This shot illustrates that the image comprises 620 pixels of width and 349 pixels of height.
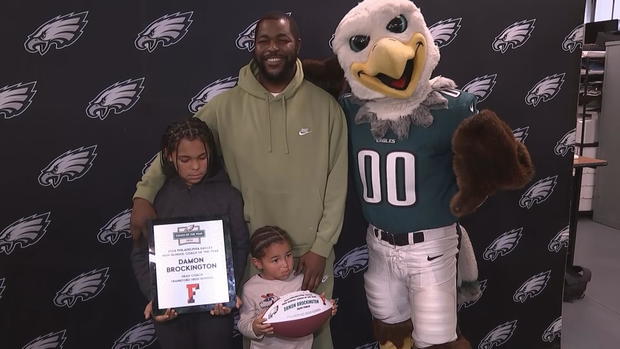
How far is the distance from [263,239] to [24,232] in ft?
3.70

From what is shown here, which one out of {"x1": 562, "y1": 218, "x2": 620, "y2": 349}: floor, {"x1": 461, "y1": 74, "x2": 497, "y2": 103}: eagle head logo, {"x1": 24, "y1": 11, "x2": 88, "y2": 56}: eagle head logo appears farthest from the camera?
{"x1": 562, "y1": 218, "x2": 620, "y2": 349}: floor

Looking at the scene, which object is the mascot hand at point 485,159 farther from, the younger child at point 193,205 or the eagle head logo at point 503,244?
the eagle head logo at point 503,244

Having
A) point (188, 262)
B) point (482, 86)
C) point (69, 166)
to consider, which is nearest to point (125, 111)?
point (69, 166)

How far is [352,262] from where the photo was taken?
2.34 meters

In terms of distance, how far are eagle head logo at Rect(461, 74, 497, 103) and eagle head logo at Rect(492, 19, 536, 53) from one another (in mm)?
131

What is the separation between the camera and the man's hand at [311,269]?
1.73 m

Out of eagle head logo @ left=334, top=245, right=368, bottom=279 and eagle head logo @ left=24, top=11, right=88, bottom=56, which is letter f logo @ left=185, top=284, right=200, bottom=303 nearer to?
eagle head logo @ left=334, top=245, right=368, bottom=279

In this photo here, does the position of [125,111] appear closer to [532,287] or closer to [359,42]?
[359,42]

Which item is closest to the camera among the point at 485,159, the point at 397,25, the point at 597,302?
the point at 485,159

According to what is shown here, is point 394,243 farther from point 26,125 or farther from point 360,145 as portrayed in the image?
point 26,125

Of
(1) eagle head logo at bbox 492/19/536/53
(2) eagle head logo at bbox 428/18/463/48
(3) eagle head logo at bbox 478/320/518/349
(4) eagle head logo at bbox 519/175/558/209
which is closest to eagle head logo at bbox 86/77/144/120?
(2) eagle head logo at bbox 428/18/463/48

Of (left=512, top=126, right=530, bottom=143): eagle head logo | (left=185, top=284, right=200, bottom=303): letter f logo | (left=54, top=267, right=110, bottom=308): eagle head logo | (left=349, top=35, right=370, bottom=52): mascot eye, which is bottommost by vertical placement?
(left=54, top=267, right=110, bottom=308): eagle head logo

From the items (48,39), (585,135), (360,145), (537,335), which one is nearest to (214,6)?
(48,39)

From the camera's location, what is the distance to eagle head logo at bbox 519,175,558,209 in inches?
96.1
